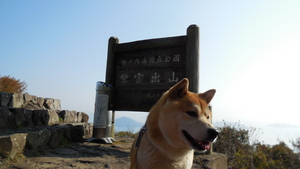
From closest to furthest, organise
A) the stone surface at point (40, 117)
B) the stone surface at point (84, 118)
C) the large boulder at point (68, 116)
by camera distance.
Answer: the stone surface at point (40, 117) < the large boulder at point (68, 116) < the stone surface at point (84, 118)

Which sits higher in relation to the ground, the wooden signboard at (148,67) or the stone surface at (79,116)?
the wooden signboard at (148,67)

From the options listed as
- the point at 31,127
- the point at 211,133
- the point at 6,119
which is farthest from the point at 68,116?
the point at 211,133

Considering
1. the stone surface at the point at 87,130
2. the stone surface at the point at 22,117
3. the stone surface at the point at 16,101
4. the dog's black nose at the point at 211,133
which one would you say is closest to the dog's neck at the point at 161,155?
the dog's black nose at the point at 211,133

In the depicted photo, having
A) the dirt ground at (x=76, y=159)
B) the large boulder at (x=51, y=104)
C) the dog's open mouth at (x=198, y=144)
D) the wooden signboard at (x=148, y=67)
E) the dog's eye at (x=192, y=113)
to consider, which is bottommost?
the dirt ground at (x=76, y=159)

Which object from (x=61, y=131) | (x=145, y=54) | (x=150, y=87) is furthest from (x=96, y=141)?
(x=145, y=54)

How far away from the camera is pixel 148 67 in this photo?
4.61 meters

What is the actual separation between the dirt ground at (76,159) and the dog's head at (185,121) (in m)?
1.49

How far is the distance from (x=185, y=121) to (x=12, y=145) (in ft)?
8.63

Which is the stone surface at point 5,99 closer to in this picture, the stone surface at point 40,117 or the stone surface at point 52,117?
the stone surface at point 40,117

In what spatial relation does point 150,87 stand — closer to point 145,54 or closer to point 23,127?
point 145,54

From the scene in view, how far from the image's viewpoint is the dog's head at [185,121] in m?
1.55

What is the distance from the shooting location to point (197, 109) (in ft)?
5.57

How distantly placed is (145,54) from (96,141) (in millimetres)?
2525

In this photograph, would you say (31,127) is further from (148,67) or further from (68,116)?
(148,67)
